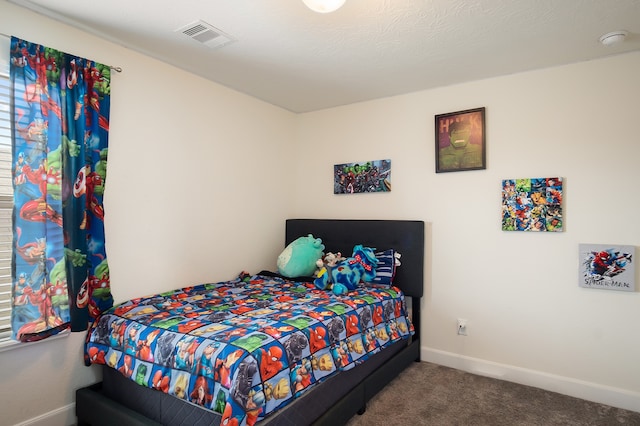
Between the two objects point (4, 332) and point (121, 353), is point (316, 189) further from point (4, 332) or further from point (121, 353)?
point (4, 332)

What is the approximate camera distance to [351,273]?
2883mm

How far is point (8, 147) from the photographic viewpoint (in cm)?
192

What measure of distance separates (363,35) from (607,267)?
224 cm

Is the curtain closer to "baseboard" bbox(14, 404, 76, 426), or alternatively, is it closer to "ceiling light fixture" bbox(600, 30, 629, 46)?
"baseboard" bbox(14, 404, 76, 426)

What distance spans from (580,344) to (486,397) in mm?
770

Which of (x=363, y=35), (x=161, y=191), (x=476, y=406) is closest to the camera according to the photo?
(x=363, y=35)

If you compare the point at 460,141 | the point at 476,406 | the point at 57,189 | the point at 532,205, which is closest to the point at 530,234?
the point at 532,205

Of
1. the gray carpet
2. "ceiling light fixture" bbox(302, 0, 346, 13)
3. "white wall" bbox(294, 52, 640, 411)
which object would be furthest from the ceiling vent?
the gray carpet

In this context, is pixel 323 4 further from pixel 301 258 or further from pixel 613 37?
pixel 301 258

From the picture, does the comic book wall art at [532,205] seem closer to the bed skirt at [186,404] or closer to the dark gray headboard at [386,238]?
the dark gray headboard at [386,238]

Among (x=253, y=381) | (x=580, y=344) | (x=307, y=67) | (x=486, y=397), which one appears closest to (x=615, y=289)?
(x=580, y=344)

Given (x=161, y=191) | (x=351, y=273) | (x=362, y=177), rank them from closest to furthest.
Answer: (x=161, y=191), (x=351, y=273), (x=362, y=177)

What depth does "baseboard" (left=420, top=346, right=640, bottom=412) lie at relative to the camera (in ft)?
7.80

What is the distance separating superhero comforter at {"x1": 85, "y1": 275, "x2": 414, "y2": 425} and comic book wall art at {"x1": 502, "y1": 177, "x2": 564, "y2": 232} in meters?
1.15
